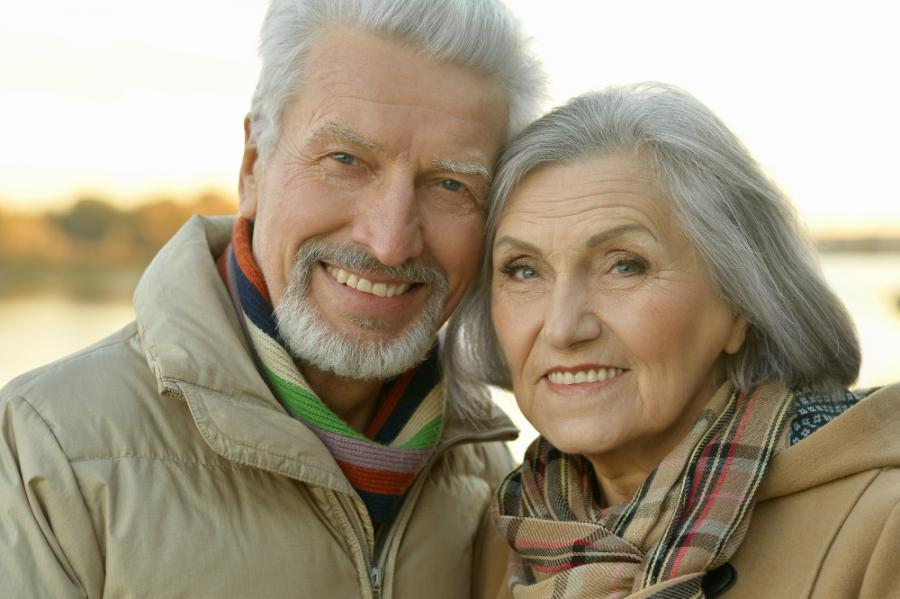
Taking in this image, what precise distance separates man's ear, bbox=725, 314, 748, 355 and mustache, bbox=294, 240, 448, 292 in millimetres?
808

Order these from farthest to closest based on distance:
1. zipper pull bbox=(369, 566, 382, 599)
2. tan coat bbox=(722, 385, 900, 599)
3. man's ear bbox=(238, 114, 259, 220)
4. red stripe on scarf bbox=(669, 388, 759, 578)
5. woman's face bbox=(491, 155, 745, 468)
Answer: man's ear bbox=(238, 114, 259, 220) → zipper pull bbox=(369, 566, 382, 599) → woman's face bbox=(491, 155, 745, 468) → red stripe on scarf bbox=(669, 388, 759, 578) → tan coat bbox=(722, 385, 900, 599)

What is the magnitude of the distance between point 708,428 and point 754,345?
29cm

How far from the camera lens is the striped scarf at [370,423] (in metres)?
2.70

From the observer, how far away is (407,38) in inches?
108

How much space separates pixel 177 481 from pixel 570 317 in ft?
3.26

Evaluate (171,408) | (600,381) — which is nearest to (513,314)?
(600,381)

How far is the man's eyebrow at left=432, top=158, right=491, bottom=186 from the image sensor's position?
9.09ft

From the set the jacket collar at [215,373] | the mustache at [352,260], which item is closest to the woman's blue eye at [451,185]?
the mustache at [352,260]

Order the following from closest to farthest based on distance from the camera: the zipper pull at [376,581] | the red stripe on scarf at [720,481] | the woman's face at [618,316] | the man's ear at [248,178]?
the red stripe on scarf at [720,481] < the woman's face at [618,316] < the zipper pull at [376,581] < the man's ear at [248,178]

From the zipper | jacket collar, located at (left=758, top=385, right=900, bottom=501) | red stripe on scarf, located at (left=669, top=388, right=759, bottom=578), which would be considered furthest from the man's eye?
jacket collar, located at (left=758, top=385, right=900, bottom=501)

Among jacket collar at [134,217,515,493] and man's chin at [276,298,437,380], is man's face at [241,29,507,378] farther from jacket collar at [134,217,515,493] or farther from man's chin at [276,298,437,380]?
jacket collar at [134,217,515,493]

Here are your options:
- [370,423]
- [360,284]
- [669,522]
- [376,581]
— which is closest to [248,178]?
[360,284]

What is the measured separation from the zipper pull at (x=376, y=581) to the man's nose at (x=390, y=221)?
30.4 inches

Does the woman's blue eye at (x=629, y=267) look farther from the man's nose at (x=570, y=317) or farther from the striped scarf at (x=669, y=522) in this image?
the striped scarf at (x=669, y=522)
